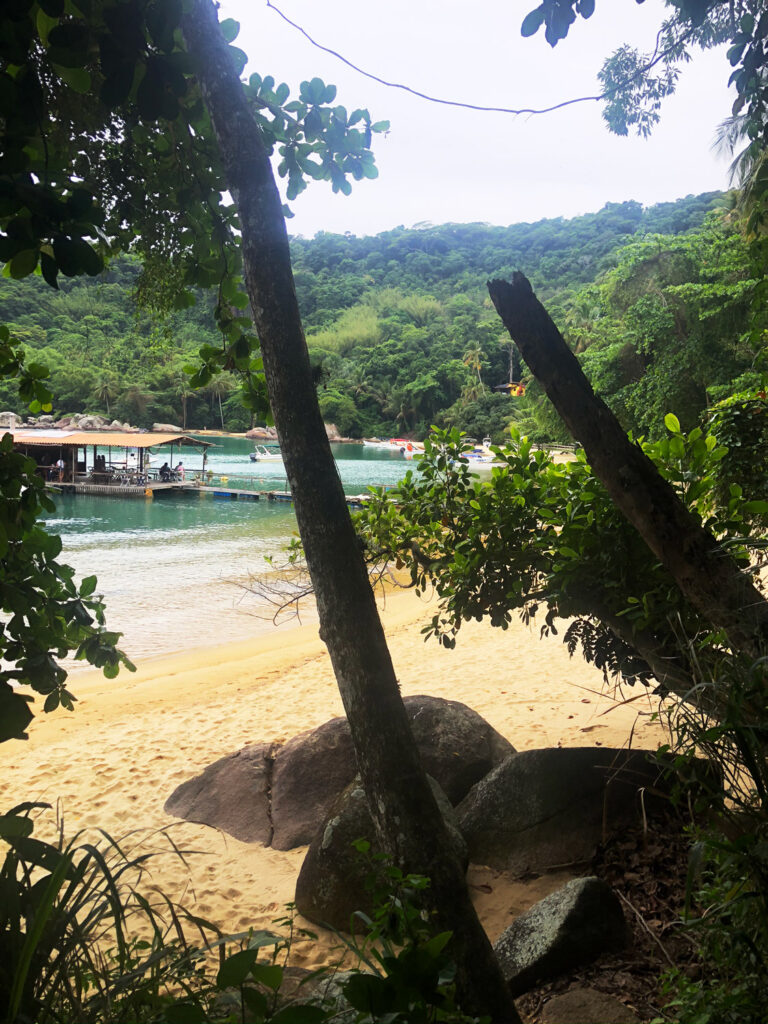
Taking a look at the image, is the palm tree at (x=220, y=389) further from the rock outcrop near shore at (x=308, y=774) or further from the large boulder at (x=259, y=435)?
the rock outcrop near shore at (x=308, y=774)

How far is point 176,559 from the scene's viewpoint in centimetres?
1856

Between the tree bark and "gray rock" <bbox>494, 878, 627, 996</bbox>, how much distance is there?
3.96 feet

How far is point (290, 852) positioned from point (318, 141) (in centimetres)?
394

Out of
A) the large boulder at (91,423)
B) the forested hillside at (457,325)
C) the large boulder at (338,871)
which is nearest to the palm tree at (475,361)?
the forested hillside at (457,325)

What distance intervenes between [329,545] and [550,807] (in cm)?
245

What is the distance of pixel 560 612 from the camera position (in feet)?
→ 10.2

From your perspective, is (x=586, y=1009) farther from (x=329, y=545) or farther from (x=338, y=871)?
(x=338, y=871)

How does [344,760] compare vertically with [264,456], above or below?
below

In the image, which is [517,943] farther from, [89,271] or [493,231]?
[493,231]

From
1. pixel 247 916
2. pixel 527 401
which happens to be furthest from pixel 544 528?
pixel 527 401

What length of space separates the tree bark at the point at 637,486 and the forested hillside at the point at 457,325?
12.6m

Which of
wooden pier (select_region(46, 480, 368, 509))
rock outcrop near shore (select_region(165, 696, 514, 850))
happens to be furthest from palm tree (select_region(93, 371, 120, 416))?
rock outcrop near shore (select_region(165, 696, 514, 850))

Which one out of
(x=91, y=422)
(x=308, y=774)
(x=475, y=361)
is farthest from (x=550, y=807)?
(x=91, y=422)

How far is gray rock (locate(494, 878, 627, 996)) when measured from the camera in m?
2.43
